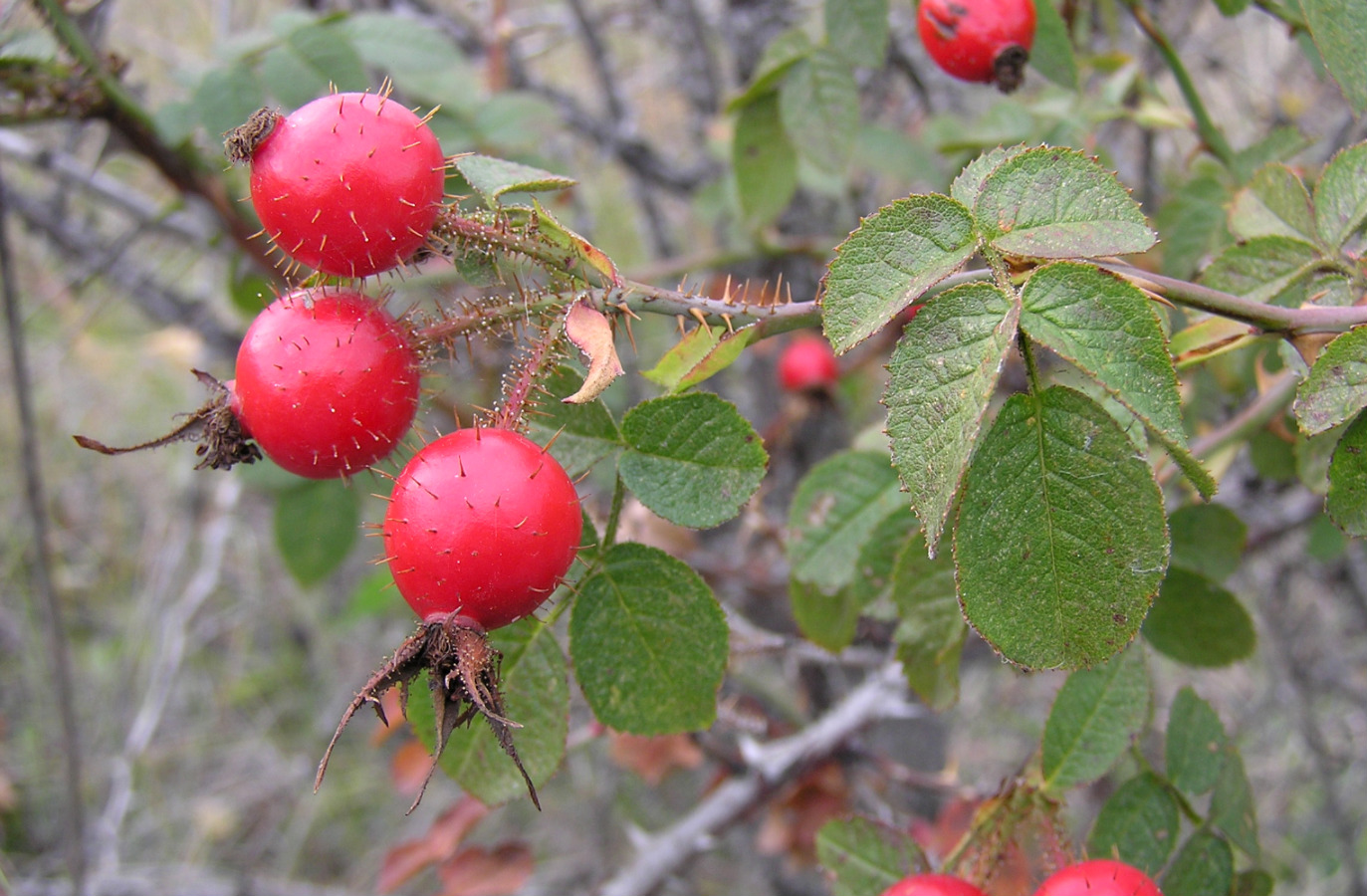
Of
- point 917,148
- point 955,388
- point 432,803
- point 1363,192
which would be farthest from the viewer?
point 432,803

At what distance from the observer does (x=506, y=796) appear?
1188 millimetres

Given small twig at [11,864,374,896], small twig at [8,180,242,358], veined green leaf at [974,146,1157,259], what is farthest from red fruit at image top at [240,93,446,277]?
small twig at [11,864,374,896]

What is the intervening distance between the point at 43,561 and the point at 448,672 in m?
1.91

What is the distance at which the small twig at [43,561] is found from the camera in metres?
2.14

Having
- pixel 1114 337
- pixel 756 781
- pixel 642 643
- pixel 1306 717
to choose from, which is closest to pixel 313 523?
pixel 756 781

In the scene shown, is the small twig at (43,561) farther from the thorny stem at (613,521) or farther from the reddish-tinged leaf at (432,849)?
the thorny stem at (613,521)

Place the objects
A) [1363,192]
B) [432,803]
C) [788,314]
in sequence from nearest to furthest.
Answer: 1. [788,314]
2. [1363,192]
3. [432,803]

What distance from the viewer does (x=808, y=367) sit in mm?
2953

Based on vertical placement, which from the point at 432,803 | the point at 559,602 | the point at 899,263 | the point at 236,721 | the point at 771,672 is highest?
the point at 899,263

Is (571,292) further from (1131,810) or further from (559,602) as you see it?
(1131,810)

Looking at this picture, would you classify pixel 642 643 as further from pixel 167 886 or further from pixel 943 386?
pixel 167 886

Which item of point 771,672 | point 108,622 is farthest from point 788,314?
point 108,622

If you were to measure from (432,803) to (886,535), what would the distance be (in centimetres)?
308

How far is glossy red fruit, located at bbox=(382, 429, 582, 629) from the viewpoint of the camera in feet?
2.79
